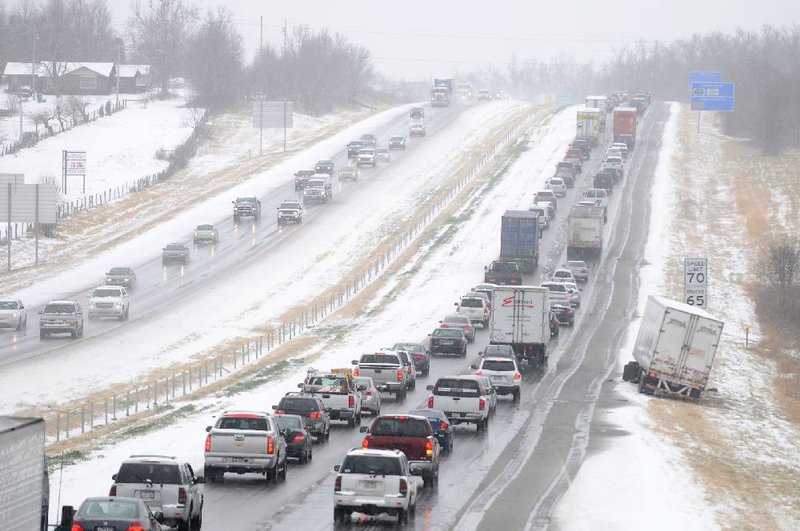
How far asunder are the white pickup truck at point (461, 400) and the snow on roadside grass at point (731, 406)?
222 inches

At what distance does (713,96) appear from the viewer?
476ft

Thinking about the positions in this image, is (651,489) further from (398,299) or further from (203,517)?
(398,299)

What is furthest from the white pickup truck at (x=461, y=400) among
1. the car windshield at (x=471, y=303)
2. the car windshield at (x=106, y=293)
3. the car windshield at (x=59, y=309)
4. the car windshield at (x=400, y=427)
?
the car windshield at (x=106, y=293)

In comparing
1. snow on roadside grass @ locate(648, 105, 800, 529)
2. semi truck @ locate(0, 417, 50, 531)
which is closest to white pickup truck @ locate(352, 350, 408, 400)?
snow on roadside grass @ locate(648, 105, 800, 529)

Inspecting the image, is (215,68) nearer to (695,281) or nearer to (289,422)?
(695,281)

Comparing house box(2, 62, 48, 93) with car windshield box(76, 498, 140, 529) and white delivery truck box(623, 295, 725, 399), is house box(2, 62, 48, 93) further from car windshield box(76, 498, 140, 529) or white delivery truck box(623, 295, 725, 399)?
car windshield box(76, 498, 140, 529)

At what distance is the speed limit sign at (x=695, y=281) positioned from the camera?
5503cm

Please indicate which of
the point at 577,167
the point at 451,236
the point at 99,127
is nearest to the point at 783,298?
the point at 451,236

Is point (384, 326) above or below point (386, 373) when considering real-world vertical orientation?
below

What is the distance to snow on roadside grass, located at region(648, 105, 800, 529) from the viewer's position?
107 ft

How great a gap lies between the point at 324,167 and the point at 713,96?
4745 centimetres

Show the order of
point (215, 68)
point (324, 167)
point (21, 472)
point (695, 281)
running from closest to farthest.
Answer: point (21, 472) < point (695, 281) < point (324, 167) < point (215, 68)

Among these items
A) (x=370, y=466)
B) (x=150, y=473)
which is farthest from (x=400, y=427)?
(x=150, y=473)

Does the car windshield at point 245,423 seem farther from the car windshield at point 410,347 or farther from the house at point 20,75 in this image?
the house at point 20,75
